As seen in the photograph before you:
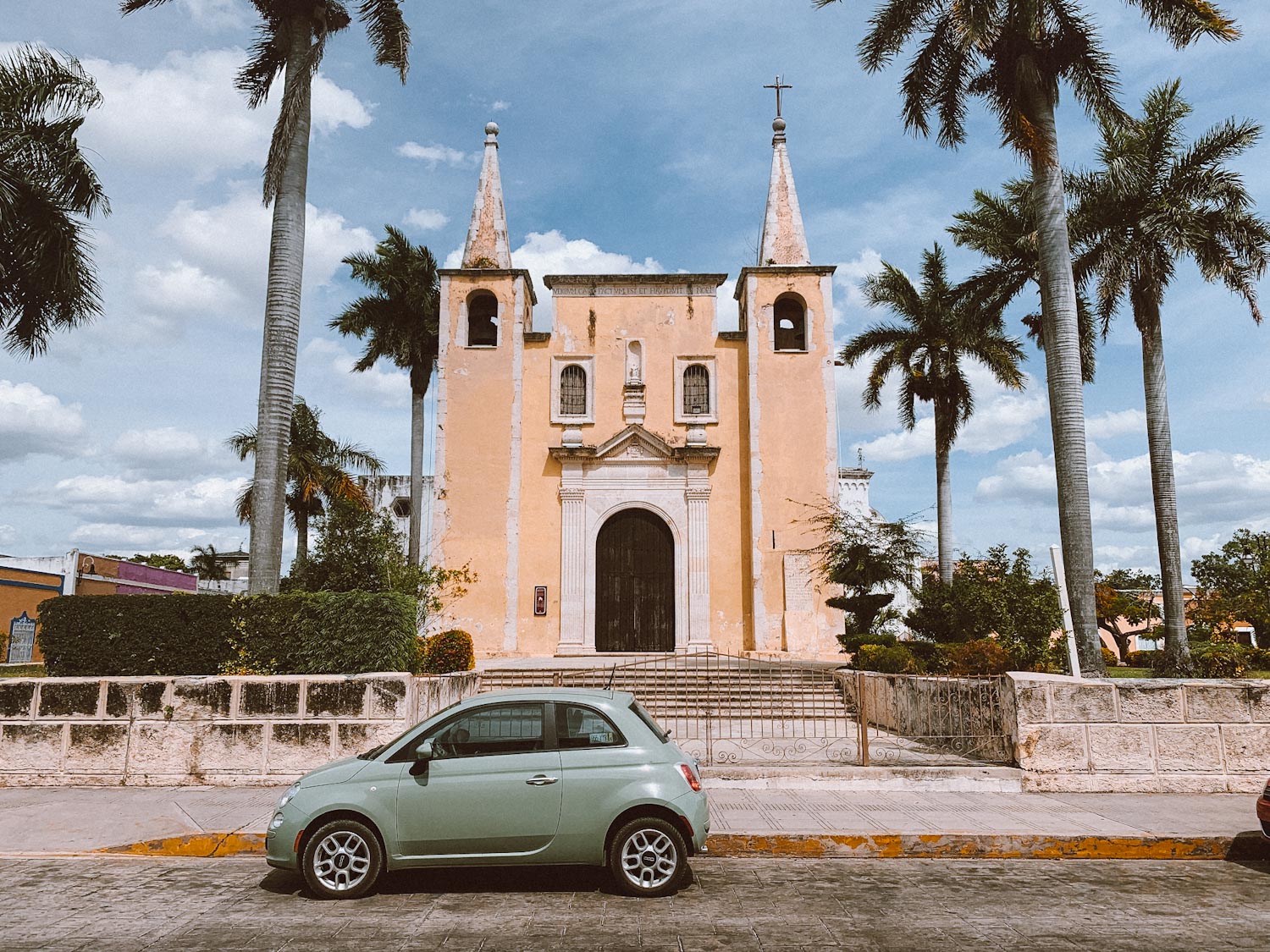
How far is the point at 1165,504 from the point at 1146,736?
10232 mm

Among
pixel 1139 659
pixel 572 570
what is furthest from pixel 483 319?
pixel 1139 659

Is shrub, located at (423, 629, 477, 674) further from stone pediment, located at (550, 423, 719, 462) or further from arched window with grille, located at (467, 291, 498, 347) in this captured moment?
arched window with grille, located at (467, 291, 498, 347)

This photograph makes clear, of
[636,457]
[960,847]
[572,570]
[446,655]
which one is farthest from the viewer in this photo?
[636,457]

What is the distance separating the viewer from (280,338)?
43.2 feet

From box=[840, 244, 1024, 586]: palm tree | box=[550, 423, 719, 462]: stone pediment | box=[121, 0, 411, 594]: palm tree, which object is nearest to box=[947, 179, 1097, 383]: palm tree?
box=[840, 244, 1024, 586]: palm tree

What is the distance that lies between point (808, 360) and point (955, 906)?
17.8 meters

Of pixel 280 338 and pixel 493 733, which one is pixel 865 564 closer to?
pixel 280 338

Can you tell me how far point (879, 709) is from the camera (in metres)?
14.3

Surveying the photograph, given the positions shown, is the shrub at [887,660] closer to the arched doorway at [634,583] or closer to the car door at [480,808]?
the arched doorway at [634,583]

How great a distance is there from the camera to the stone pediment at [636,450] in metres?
22.2

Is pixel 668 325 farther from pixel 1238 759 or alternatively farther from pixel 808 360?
pixel 1238 759

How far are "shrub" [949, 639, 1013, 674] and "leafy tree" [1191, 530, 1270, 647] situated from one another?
16.8 metres

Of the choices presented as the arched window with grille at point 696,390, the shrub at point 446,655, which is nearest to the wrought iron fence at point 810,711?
the shrub at point 446,655

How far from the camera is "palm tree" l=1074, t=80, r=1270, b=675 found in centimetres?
1847
